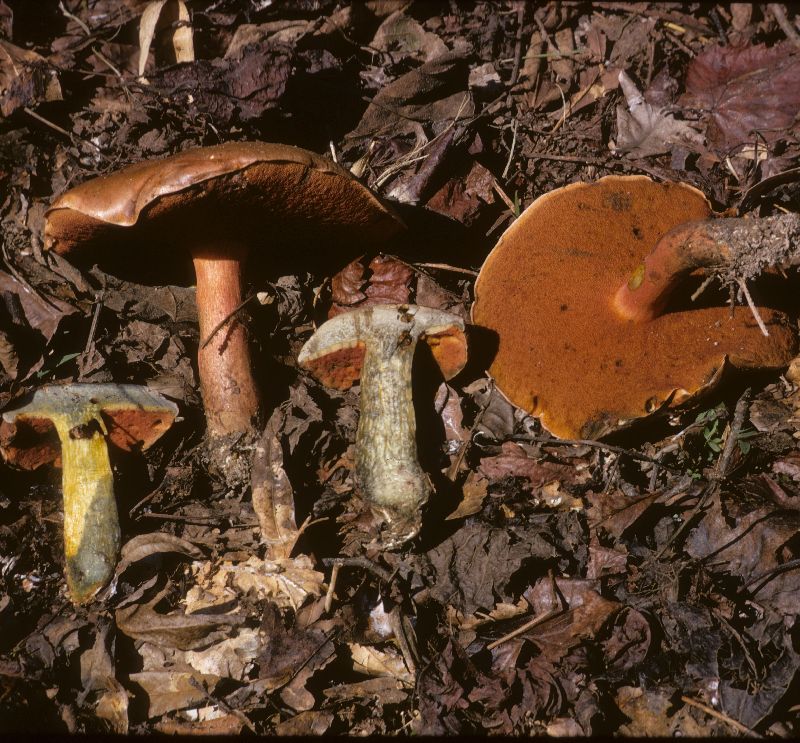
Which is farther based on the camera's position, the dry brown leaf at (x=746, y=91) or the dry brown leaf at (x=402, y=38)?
the dry brown leaf at (x=402, y=38)

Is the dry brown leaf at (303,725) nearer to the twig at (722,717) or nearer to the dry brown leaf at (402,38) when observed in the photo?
the twig at (722,717)

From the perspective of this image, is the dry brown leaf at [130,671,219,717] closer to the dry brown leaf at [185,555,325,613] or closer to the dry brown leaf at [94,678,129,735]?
the dry brown leaf at [94,678,129,735]

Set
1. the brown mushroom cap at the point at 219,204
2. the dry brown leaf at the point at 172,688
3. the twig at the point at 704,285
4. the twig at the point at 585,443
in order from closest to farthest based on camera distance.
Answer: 1. the brown mushroom cap at the point at 219,204
2. the twig at the point at 704,285
3. the dry brown leaf at the point at 172,688
4. the twig at the point at 585,443

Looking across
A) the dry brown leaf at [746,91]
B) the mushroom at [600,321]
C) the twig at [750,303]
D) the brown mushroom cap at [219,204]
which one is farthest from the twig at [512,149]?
the twig at [750,303]

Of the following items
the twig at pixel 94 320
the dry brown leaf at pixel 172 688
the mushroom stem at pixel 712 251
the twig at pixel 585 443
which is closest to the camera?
the mushroom stem at pixel 712 251

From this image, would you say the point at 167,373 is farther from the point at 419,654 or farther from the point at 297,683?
the point at 419,654

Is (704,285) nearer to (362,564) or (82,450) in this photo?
(362,564)

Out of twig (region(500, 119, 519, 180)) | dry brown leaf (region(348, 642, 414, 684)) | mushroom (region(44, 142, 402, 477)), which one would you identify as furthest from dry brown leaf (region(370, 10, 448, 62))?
dry brown leaf (region(348, 642, 414, 684))
